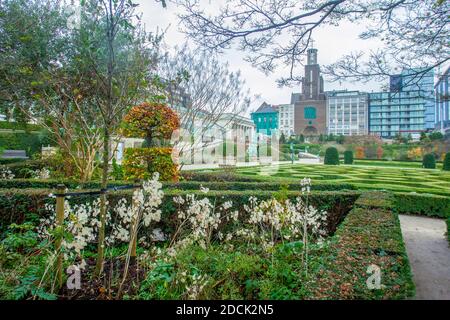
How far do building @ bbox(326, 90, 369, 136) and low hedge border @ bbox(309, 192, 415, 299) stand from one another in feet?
209

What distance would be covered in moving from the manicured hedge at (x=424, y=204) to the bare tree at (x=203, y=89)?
7.87 metres

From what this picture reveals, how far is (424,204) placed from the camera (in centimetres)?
655

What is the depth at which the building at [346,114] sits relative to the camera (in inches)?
2427

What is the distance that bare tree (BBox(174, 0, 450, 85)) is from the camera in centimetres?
334

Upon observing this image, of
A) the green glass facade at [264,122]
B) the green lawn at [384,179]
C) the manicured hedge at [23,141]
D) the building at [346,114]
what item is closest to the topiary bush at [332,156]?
the green lawn at [384,179]

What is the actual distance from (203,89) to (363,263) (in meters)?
10.9

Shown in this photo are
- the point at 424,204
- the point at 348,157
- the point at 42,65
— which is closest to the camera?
the point at 42,65

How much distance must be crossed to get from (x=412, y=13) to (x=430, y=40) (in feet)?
1.54

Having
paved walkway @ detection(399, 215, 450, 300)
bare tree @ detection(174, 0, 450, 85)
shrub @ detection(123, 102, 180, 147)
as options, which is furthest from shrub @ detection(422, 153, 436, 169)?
shrub @ detection(123, 102, 180, 147)

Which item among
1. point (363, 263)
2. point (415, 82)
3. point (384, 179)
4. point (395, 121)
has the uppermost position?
point (395, 121)

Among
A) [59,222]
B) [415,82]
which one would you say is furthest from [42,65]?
[415,82]

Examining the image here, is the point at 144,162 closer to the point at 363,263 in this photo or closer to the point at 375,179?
the point at 363,263

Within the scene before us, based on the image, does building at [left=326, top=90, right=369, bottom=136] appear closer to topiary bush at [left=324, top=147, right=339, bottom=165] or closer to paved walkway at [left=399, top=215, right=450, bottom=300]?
topiary bush at [left=324, top=147, right=339, bottom=165]

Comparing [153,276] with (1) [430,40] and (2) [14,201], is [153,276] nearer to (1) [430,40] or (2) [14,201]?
(2) [14,201]
